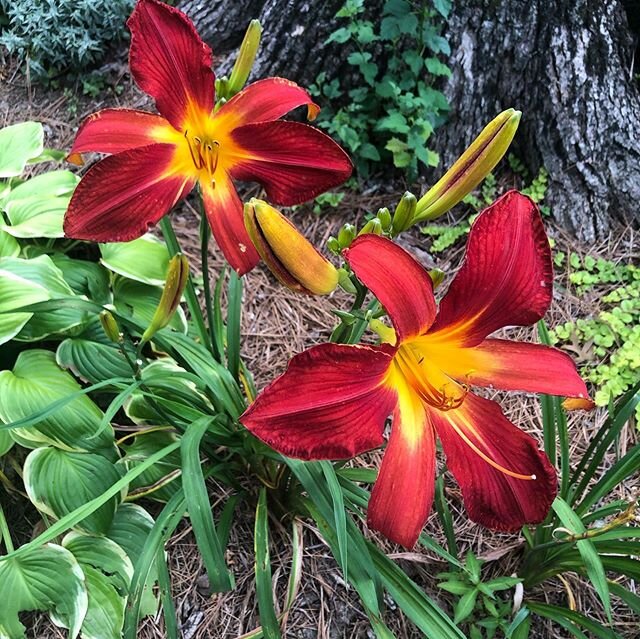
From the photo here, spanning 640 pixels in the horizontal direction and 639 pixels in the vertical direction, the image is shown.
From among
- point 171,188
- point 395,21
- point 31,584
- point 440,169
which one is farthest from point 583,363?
point 31,584

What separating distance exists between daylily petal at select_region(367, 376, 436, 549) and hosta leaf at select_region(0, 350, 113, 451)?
743mm

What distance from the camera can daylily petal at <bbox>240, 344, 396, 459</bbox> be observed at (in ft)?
2.72

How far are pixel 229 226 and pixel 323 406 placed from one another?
500 mm

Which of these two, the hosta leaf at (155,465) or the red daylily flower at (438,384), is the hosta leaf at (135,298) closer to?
the hosta leaf at (155,465)

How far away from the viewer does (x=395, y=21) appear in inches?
75.4

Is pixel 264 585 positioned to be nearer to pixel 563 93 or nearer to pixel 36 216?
pixel 36 216

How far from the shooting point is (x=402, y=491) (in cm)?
94

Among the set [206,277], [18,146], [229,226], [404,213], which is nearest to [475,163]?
[404,213]

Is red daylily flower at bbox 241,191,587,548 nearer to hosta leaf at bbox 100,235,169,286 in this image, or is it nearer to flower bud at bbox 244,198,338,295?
flower bud at bbox 244,198,338,295

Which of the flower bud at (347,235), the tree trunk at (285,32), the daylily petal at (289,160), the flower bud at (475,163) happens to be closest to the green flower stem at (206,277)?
the daylily petal at (289,160)

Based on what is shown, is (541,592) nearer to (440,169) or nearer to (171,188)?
(171,188)

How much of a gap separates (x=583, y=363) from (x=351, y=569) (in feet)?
3.49

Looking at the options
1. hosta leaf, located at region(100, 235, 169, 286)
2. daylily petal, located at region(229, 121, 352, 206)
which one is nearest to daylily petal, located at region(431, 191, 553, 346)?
daylily petal, located at region(229, 121, 352, 206)

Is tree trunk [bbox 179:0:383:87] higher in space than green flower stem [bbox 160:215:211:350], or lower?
higher
